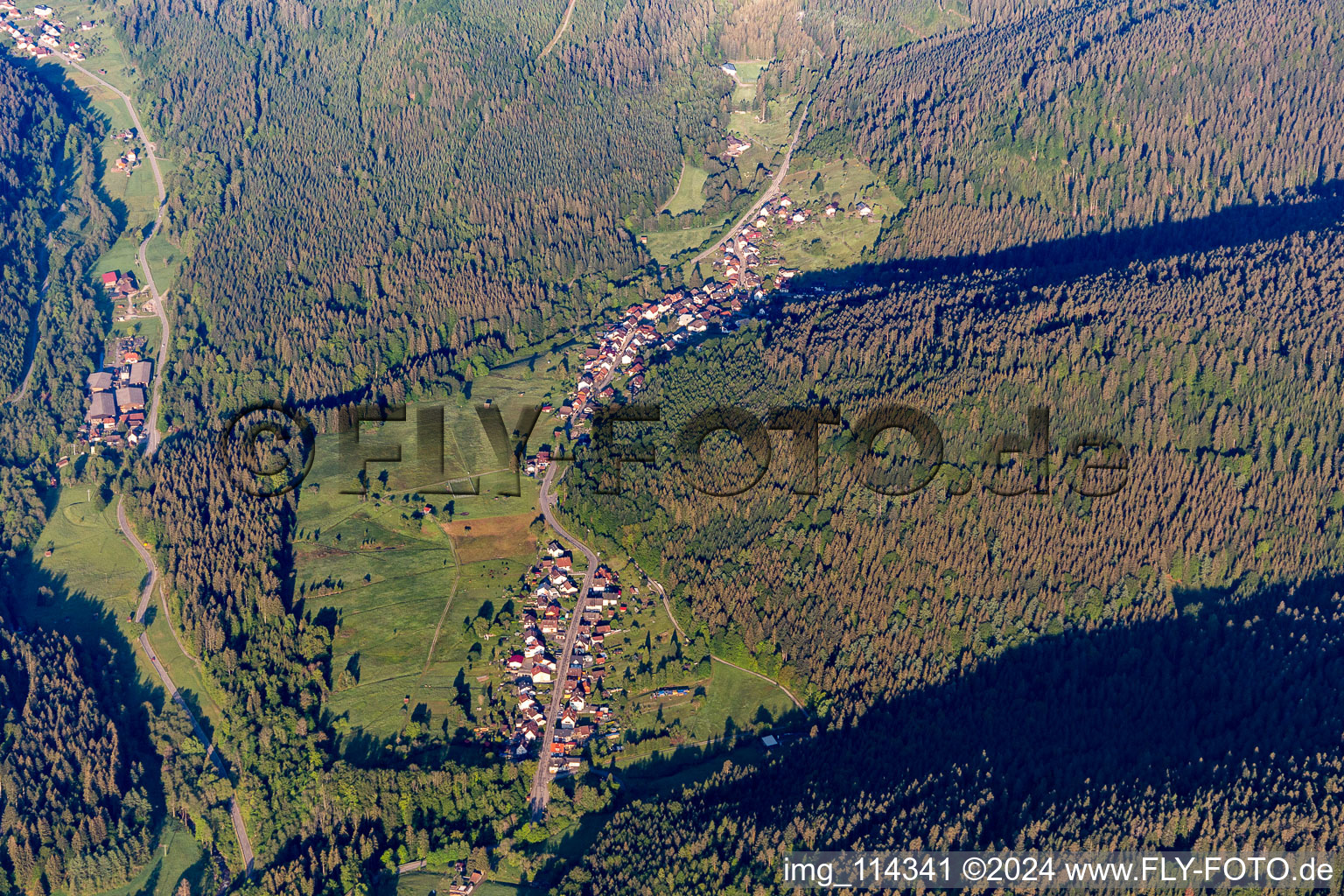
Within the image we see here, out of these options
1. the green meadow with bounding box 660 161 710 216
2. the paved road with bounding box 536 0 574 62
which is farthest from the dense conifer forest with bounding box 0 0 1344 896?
the green meadow with bounding box 660 161 710 216

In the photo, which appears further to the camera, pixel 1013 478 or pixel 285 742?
pixel 1013 478

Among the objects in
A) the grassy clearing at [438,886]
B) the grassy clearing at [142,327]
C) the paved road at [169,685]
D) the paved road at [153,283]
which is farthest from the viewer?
the grassy clearing at [142,327]

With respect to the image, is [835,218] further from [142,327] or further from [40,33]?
[40,33]

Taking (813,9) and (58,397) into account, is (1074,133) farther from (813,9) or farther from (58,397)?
(58,397)

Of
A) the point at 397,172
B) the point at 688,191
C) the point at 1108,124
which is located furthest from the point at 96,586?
the point at 1108,124

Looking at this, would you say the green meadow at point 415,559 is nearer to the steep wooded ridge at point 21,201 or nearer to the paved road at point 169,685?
the paved road at point 169,685

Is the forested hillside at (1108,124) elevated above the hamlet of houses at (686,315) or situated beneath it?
elevated above

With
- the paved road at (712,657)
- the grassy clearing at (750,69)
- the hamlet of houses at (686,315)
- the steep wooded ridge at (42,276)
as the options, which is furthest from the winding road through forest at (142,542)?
the grassy clearing at (750,69)
